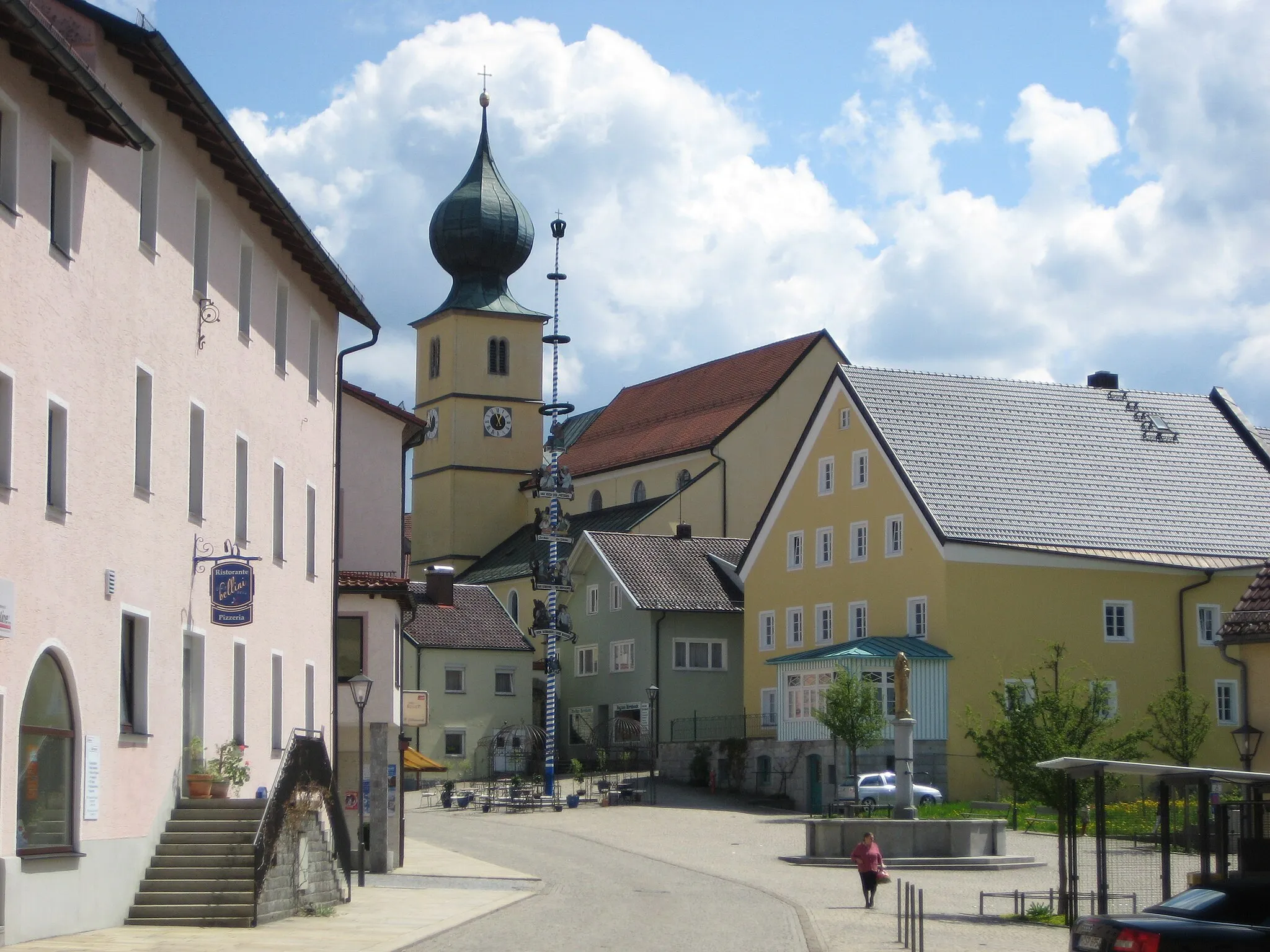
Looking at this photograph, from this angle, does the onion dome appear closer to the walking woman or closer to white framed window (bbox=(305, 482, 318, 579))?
white framed window (bbox=(305, 482, 318, 579))

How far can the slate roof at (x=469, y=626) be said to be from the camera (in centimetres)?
7288

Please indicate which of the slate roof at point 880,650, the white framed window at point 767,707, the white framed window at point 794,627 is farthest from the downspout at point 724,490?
the slate roof at point 880,650

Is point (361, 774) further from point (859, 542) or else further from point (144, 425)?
point (859, 542)

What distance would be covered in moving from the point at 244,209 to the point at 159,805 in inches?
367

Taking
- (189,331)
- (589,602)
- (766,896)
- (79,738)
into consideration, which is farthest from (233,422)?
(589,602)

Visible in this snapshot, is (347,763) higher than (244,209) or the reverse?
the reverse

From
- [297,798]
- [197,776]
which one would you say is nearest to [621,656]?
[297,798]

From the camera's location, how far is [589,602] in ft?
243

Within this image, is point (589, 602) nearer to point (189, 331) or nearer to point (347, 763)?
point (347, 763)

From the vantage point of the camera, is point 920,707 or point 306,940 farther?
point 920,707

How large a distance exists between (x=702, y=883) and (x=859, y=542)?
88.9ft

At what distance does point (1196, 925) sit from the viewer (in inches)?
568

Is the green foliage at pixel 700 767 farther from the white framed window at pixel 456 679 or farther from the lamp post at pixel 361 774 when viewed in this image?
the lamp post at pixel 361 774

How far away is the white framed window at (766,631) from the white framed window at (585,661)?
10552 millimetres
